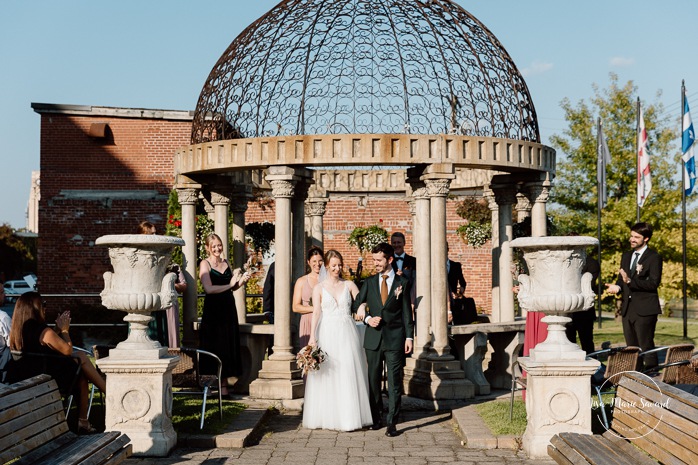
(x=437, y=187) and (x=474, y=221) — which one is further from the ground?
(x=474, y=221)

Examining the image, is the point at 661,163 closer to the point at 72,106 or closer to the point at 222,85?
the point at 72,106

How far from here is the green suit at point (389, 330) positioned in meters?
8.98

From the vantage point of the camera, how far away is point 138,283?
771 centimetres

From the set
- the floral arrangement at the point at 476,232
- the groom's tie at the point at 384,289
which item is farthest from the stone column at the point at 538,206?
the floral arrangement at the point at 476,232

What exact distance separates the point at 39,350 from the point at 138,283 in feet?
3.92

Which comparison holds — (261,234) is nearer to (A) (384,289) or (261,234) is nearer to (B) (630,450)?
(A) (384,289)

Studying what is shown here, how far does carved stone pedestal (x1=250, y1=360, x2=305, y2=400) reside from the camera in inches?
418

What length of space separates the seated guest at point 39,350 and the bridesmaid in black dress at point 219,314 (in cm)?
248

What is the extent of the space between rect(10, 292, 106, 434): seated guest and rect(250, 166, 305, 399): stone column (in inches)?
112

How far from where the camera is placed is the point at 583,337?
11.4 metres

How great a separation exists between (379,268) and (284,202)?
6.71ft

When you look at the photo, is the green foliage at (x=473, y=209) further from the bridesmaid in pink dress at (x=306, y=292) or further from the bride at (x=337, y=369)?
the bride at (x=337, y=369)

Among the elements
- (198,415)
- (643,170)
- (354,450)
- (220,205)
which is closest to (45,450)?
(354,450)

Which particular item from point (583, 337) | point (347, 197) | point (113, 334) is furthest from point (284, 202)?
point (347, 197)
